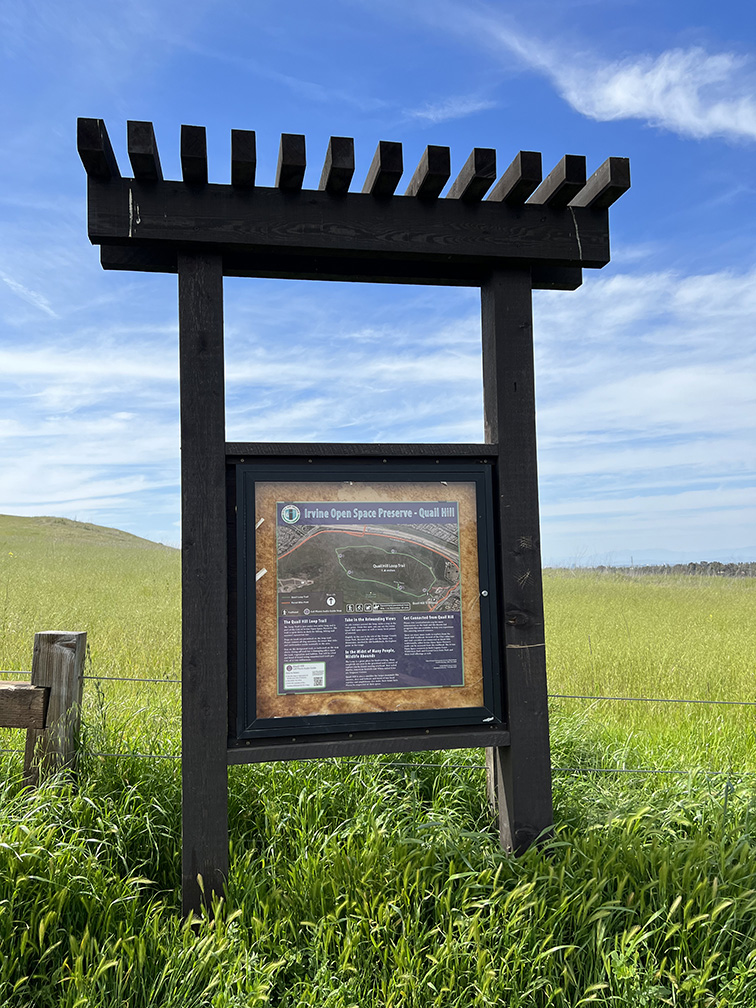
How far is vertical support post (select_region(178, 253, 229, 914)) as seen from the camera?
300 centimetres

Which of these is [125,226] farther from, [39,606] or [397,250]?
[39,606]

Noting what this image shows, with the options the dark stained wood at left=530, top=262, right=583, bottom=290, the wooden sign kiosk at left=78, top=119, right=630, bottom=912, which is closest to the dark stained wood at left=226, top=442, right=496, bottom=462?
the wooden sign kiosk at left=78, top=119, right=630, bottom=912

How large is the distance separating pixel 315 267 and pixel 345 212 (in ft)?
1.09

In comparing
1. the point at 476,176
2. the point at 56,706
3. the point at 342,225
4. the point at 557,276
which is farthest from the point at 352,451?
the point at 56,706

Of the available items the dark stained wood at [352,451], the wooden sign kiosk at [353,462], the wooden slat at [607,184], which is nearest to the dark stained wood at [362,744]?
the wooden sign kiosk at [353,462]

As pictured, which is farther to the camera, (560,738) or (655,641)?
(655,641)

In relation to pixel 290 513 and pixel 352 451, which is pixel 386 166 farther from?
pixel 290 513

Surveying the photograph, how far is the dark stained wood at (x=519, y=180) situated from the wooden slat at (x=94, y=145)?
1.77m

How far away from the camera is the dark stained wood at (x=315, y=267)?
3344 millimetres

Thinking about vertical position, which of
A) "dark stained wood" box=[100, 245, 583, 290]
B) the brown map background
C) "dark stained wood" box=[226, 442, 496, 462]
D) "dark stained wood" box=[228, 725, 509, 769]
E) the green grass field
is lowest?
the green grass field

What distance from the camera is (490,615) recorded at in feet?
10.9

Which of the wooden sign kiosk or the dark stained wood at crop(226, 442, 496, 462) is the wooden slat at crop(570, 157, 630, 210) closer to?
the wooden sign kiosk

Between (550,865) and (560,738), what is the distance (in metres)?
1.82

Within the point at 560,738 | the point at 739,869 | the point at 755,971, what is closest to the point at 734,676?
the point at 560,738
